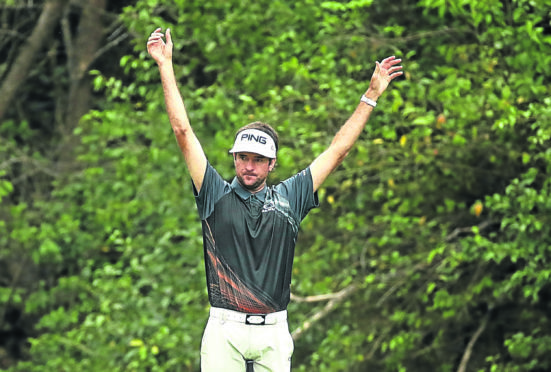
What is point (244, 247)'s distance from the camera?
453 centimetres

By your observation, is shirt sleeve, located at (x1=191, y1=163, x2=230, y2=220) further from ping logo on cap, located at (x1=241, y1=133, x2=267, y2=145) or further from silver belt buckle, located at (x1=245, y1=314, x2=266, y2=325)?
silver belt buckle, located at (x1=245, y1=314, x2=266, y2=325)

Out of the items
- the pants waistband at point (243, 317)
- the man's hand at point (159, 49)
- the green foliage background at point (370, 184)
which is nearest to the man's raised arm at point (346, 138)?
the pants waistband at point (243, 317)

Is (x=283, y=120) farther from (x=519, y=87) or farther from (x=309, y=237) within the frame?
(x=519, y=87)

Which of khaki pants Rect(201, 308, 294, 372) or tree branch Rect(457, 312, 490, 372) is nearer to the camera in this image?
khaki pants Rect(201, 308, 294, 372)

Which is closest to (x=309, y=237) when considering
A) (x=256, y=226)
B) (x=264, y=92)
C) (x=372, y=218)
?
(x=372, y=218)

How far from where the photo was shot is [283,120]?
934cm

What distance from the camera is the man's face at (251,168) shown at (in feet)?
15.0

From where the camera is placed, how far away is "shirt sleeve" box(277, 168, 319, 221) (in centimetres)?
469

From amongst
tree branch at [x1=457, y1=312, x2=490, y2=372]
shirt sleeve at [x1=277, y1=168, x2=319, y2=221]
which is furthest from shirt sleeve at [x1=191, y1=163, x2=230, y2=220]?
tree branch at [x1=457, y1=312, x2=490, y2=372]

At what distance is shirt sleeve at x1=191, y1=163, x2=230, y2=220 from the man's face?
96 millimetres

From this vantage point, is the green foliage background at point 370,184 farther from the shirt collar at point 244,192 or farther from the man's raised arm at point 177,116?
the man's raised arm at point 177,116

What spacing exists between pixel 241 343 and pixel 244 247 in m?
0.37

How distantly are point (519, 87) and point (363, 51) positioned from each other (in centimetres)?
171

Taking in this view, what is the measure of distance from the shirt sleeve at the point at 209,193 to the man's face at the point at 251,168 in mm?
96
